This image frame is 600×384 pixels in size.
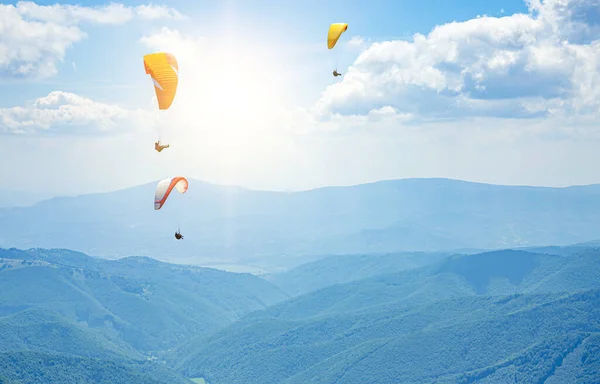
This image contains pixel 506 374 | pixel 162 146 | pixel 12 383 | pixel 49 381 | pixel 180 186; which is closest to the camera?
pixel 162 146

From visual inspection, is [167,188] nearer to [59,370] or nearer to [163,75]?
[163,75]

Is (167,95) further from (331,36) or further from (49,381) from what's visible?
(49,381)

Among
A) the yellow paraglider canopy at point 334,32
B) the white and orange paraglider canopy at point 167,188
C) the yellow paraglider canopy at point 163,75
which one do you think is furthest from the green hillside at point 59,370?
the yellow paraglider canopy at point 334,32

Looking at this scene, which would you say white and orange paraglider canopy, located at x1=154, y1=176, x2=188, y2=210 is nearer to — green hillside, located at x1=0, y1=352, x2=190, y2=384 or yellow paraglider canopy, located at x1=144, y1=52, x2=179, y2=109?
yellow paraglider canopy, located at x1=144, y1=52, x2=179, y2=109

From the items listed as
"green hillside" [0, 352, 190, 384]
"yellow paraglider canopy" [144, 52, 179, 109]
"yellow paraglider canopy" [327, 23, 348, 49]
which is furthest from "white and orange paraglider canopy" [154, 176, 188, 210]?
"green hillside" [0, 352, 190, 384]

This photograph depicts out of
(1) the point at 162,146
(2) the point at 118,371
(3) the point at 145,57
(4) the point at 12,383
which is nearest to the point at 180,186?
(1) the point at 162,146

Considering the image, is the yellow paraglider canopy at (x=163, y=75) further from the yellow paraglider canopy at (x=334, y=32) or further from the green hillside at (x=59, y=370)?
the green hillside at (x=59, y=370)
